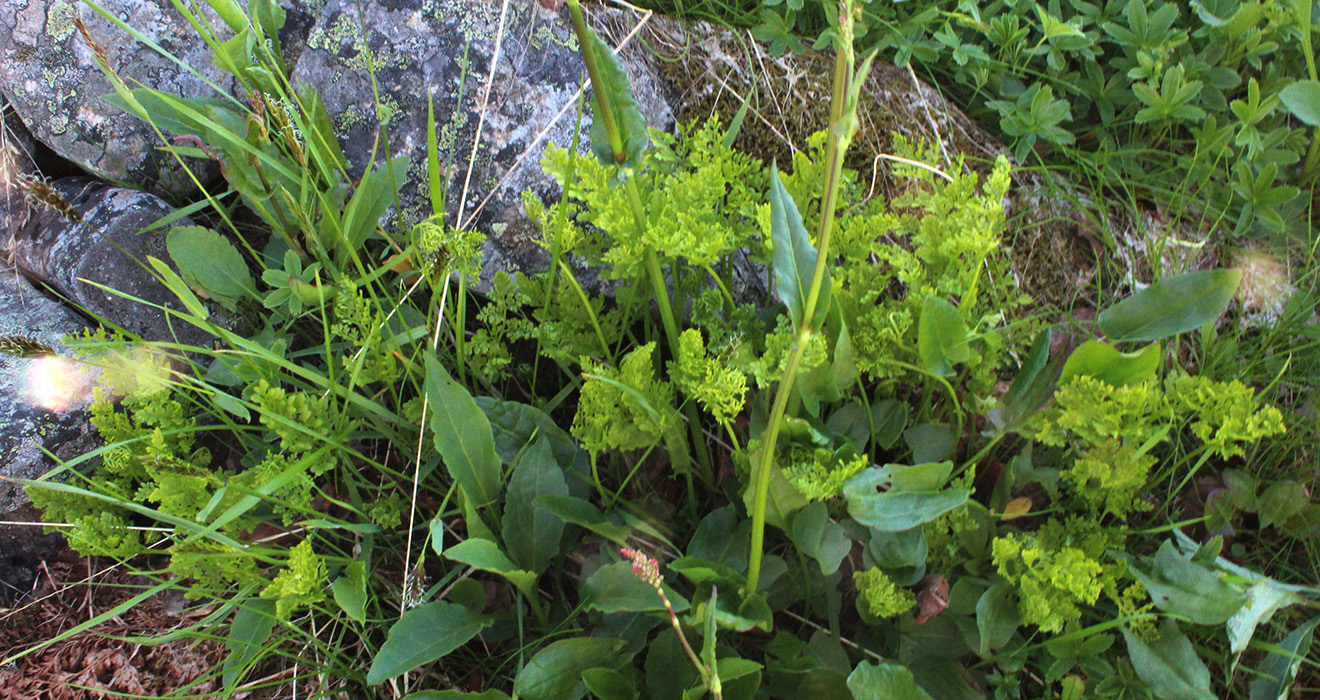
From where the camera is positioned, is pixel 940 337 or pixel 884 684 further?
pixel 940 337

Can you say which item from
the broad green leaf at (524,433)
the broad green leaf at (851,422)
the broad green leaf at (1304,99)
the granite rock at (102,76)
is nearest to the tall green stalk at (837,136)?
the broad green leaf at (851,422)

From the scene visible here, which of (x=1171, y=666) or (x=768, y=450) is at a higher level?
(x=768, y=450)

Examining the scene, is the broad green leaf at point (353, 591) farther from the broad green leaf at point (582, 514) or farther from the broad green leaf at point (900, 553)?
the broad green leaf at point (900, 553)

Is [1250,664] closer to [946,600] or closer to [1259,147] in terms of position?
[946,600]

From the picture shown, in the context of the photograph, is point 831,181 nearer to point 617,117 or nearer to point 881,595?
point 617,117

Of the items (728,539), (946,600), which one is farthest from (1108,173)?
(728,539)

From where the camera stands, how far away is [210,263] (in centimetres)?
186

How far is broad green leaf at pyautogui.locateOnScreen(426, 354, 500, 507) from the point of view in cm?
152

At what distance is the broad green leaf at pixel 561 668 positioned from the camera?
4.68 feet

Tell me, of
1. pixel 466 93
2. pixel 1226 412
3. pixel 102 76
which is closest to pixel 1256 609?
pixel 1226 412

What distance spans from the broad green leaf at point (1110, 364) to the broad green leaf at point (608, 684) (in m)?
0.97

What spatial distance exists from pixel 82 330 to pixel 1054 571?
2.28 metres

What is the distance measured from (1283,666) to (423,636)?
1.65 metres

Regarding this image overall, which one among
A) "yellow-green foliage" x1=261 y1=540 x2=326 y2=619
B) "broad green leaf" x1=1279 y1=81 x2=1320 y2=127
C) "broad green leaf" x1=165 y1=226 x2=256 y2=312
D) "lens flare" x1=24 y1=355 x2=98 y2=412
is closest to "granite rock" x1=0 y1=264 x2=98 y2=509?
"lens flare" x1=24 y1=355 x2=98 y2=412
